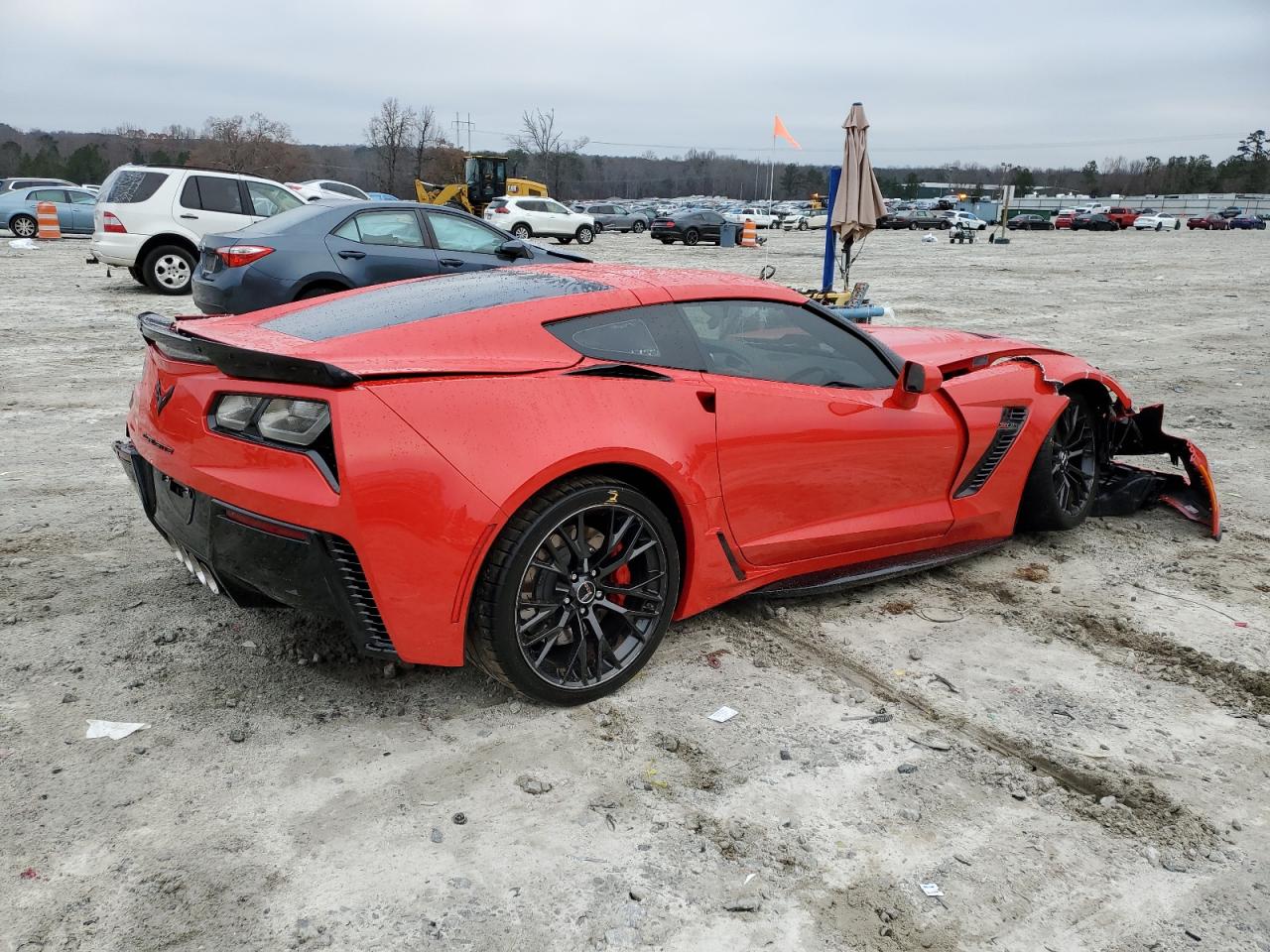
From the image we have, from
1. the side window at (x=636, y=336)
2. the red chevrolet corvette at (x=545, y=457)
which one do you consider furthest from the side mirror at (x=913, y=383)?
the side window at (x=636, y=336)

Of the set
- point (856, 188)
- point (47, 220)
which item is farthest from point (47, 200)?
point (856, 188)

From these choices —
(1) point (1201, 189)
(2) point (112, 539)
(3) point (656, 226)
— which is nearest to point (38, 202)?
(3) point (656, 226)

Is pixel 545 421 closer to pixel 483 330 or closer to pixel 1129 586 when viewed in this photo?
pixel 483 330

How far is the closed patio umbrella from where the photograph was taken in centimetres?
1098

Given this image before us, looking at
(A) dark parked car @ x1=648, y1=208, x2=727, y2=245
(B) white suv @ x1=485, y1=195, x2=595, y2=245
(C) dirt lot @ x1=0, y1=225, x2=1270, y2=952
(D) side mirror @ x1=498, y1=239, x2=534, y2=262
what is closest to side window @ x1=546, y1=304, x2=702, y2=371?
(C) dirt lot @ x1=0, y1=225, x2=1270, y2=952

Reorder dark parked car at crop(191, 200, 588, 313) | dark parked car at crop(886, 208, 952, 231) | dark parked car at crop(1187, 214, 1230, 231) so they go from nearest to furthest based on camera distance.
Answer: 1. dark parked car at crop(191, 200, 588, 313)
2. dark parked car at crop(886, 208, 952, 231)
3. dark parked car at crop(1187, 214, 1230, 231)

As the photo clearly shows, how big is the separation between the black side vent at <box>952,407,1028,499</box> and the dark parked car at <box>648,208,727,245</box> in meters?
31.2

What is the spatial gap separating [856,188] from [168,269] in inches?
367

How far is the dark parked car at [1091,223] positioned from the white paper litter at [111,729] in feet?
222

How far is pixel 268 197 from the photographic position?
14273 mm

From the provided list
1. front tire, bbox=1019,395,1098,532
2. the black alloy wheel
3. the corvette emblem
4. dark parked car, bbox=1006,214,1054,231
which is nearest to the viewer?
the corvette emblem

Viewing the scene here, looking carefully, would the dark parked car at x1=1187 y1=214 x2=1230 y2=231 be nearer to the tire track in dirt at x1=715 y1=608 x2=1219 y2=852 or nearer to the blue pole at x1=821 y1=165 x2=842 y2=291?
the blue pole at x1=821 y1=165 x2=842 y2=291

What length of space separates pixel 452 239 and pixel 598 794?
26.3 feet

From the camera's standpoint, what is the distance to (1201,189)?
118875mm
